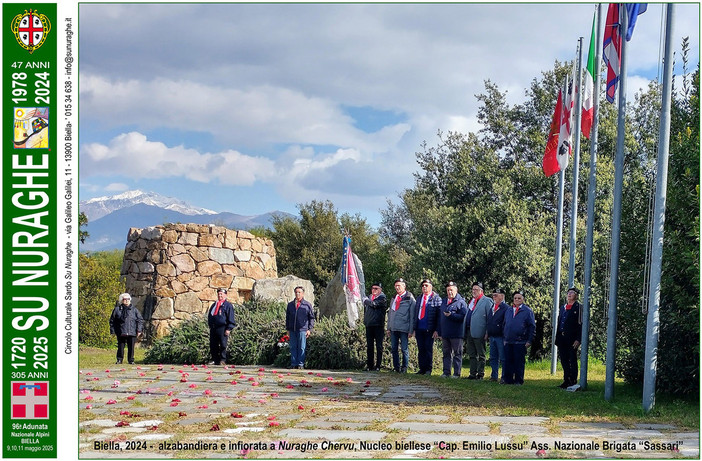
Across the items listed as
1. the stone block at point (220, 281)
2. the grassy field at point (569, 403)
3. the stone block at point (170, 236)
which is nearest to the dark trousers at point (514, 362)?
the grassy field at point (569, 403)

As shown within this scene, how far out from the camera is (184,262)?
70.7 feet

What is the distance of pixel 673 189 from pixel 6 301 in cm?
804

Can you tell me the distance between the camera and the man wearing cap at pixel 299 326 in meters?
14.6

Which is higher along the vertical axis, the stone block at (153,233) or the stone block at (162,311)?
the stone block at (153,233)

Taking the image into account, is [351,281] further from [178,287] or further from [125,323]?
[178,287]

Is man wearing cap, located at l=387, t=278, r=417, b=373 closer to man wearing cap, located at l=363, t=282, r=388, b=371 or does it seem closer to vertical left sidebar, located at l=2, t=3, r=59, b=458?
man wearing cap, located at l=363, t=282, r=388, b=371

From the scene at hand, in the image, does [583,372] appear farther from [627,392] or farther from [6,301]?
[6,301]

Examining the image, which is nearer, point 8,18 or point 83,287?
point 8,18

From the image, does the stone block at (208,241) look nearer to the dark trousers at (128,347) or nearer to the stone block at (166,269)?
the stone block at (166,269)

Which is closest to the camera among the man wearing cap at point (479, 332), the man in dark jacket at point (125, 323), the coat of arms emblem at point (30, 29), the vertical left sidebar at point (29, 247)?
the vertical left sidebar at point (29, 247)

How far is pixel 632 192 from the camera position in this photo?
39.5 ft

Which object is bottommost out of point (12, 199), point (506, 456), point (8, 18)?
point (506, 456)

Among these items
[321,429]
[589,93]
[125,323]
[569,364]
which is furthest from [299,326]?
[321,429]

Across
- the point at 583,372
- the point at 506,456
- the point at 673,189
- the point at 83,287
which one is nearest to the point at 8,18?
the point at 506,456
